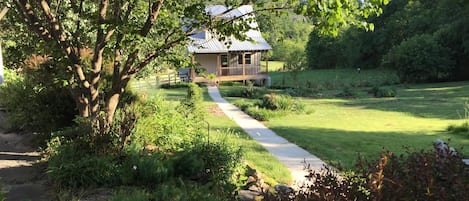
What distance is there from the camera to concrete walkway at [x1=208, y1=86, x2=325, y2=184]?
779 cm

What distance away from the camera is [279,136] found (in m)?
11.5

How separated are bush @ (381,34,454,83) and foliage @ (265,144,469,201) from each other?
36.0 m

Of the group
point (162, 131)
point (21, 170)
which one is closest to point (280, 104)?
point (162, 131)

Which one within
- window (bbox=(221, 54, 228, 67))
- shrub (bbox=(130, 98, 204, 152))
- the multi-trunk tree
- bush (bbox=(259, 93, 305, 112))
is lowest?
bush (bbox=(259, 93, 305, 112))

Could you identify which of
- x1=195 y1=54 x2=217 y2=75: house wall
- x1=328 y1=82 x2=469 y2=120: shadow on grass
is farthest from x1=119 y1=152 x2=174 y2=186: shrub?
x1=195 y1=54 x2=217 y2=75: house wall

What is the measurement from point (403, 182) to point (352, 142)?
8182mm

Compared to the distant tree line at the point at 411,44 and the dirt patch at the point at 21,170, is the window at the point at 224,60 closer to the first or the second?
the distant tree line at the point at 411,44

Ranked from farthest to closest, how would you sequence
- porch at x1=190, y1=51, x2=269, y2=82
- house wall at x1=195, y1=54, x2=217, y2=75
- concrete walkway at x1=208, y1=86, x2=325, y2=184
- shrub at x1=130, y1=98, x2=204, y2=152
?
house wall at x1=195, y1=54, x2=217, y2=75
porch at x1=190, y1=51, x2=269, y2=82
concrete walkway at x1=208, y1=86, x2=325, y2=184
shrub at x1=130, y1=98, x2=204, y2=152

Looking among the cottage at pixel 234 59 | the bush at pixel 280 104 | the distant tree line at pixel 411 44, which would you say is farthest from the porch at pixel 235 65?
the bush at pixel 280 104

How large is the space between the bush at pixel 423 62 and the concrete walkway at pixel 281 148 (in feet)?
81.5

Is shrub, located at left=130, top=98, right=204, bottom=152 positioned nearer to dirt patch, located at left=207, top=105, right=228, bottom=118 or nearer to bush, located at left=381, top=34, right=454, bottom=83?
dirt patch, located at left=207, top=105, right=228, bottom=118

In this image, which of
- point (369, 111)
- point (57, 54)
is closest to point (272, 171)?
point (57, 54)

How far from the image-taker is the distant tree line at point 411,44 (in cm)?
3641

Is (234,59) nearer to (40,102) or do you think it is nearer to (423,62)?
(423,62)
